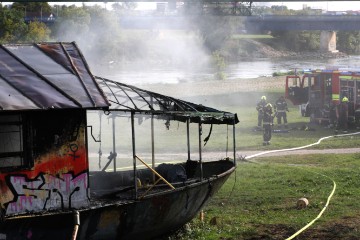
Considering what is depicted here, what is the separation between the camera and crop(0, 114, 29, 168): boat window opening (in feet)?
42.7

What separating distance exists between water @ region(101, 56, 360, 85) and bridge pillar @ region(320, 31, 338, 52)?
5.33 metres

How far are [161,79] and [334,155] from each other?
30.8 m

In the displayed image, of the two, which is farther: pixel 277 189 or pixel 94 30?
pixel 94 30

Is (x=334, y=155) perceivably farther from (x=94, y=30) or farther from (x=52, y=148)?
(x=94, y=30)

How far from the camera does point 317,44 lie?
88750 mm

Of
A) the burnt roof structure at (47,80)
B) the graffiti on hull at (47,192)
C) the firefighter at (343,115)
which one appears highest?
the burnt roof structure at (47,80)

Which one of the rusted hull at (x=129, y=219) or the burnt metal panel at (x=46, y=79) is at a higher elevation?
the burnt metal panel at (x=46, y=79)

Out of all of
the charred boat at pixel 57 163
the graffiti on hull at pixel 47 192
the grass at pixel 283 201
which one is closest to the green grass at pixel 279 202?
the grass at pixel 283 201

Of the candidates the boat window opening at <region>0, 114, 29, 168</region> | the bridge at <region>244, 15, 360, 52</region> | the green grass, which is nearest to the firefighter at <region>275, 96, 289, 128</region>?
A: the green grass

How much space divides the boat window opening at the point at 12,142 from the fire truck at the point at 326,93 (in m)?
20.8

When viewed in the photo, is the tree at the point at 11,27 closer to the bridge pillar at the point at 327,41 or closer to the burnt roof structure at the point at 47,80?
the burnt roof structure at the point at 47,80

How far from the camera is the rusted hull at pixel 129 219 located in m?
13.0

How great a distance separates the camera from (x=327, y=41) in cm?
8569

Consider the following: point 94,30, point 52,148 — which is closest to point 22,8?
point 94,30
